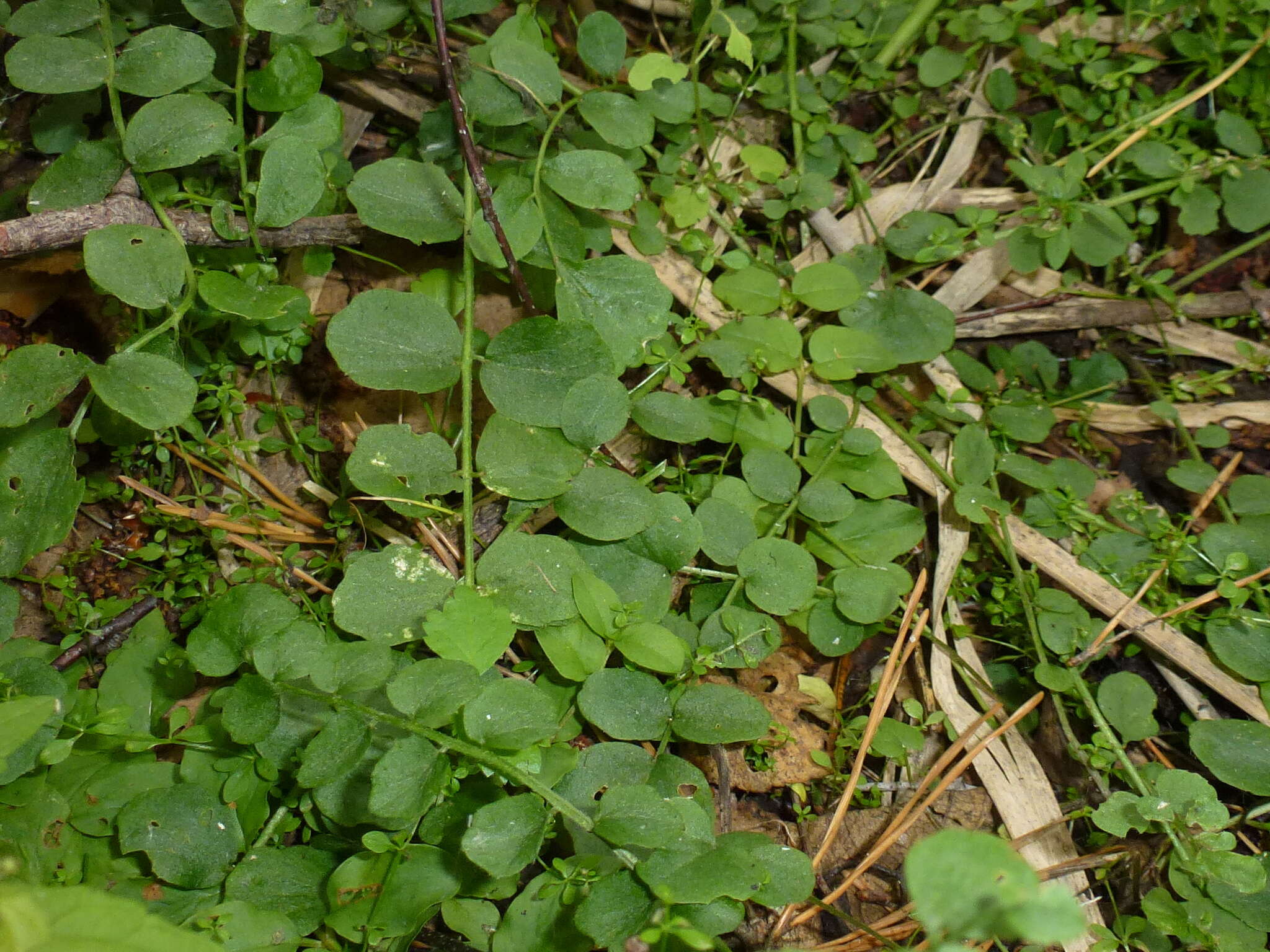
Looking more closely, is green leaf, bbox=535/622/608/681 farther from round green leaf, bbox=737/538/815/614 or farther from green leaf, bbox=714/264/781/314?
green leaf, bbox=714/264/781/314

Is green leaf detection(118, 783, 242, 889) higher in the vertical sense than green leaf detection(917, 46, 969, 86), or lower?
lower

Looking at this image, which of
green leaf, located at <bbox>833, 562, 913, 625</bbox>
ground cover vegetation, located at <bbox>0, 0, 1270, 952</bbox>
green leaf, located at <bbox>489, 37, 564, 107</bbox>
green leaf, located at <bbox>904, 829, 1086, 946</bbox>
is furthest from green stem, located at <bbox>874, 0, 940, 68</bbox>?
green leaf, located at <bbox>904, 829, 1086, 946</bbox>

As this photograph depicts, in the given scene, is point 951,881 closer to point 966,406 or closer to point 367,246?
point 966,406

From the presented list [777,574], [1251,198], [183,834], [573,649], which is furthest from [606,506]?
[1251,198]

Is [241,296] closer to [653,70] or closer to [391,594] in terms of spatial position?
[391,594]

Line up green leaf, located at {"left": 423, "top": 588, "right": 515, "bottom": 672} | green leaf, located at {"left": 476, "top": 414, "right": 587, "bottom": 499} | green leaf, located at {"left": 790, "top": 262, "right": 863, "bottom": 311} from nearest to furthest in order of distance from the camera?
green leaf, located at {"left": 423, "top": 588, "right": 515, "bottom": 672} < green leaf, located at {"left": 476, "top": 414, "right": 587, "bottom": 499} < green leaf, located at {"left": 790, "top": 262, "right": 863, "bottom": 311}

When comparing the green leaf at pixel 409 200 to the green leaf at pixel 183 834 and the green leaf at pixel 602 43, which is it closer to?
the green leaf at pixel 602 43

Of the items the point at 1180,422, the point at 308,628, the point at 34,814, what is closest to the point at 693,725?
the point at 308,628
